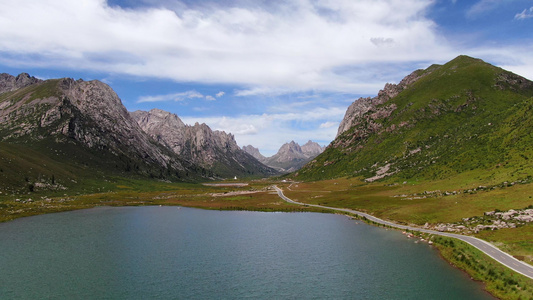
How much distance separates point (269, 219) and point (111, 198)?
109912 mm

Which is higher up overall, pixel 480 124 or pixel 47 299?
pixel 480 124

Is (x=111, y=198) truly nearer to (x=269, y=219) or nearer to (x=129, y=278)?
(x=269, y=219)

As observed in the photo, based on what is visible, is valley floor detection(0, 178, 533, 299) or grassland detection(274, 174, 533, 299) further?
valley floor detection(0, 178, 533, 299)

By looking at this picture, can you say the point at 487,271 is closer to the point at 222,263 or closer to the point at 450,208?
the point at 222,263

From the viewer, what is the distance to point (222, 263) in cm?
5938

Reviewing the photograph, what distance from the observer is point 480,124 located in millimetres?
Answer: 183375

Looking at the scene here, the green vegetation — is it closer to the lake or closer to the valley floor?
the valley floor

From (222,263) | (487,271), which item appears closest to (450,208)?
(487,271)

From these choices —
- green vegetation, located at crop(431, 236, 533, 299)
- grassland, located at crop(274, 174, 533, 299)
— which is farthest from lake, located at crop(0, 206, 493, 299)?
grassland, located at crop(274, 174, 533, 299)

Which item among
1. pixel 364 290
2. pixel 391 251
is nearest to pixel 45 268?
pixel 364 290

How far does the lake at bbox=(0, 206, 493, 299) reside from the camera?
45.6 m

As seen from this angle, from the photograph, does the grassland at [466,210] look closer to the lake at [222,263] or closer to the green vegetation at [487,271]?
the green vegetation at [487,271]

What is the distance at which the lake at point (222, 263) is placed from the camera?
45.6 m

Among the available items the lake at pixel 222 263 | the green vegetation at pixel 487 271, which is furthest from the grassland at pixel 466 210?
the lake at pixel 222 263
